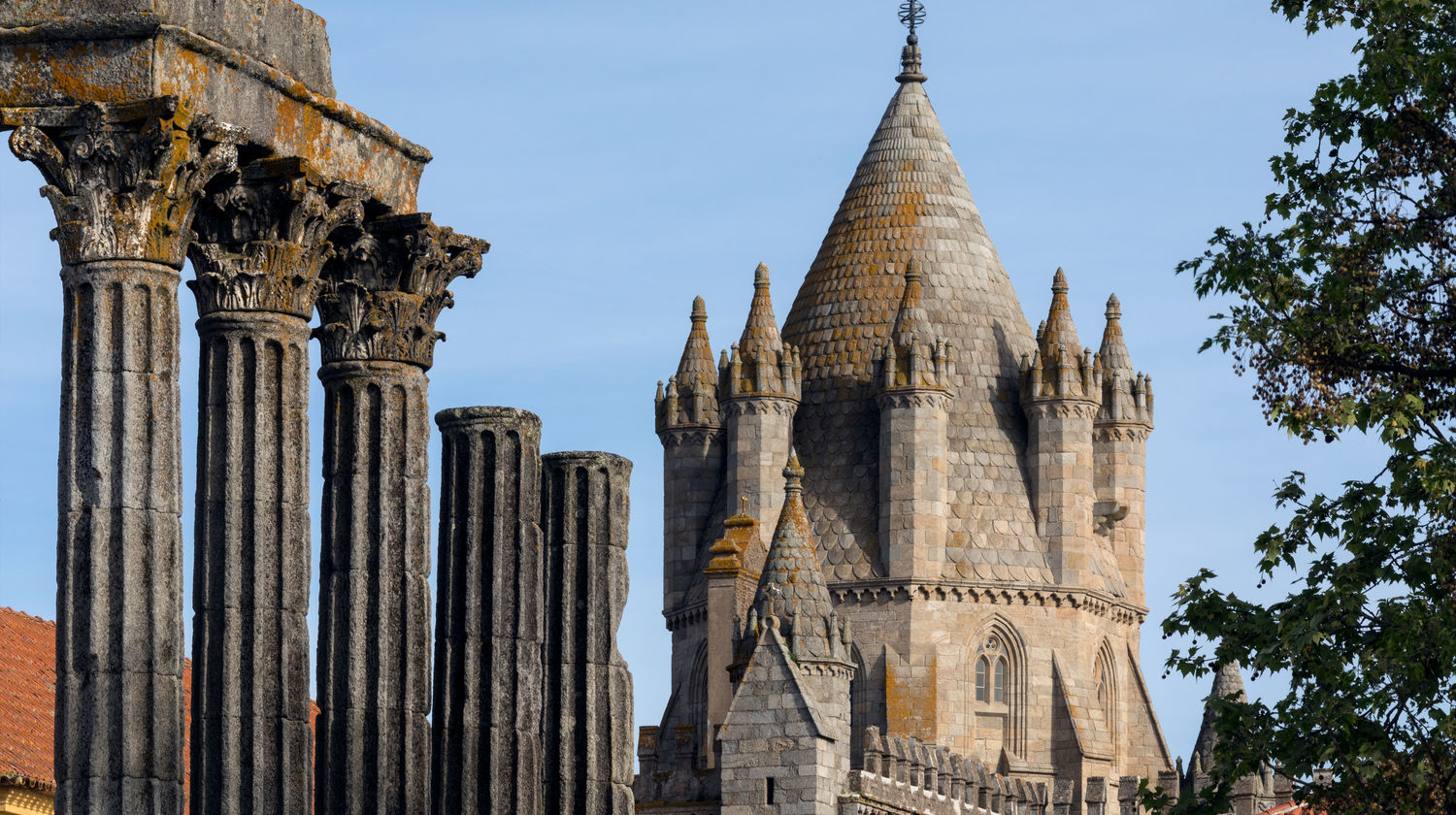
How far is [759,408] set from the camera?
8019cm

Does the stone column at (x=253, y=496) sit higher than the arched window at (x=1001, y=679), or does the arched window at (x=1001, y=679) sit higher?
the stone column at (x=253, y=496)

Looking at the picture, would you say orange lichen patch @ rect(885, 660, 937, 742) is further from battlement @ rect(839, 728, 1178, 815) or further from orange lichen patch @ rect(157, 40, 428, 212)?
orange lichen patch @ rect(157, 40, 428, 212)

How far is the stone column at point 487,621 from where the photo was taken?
66.7 ft

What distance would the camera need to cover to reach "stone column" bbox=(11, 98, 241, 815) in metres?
16.4

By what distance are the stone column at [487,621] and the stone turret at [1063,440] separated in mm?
59600

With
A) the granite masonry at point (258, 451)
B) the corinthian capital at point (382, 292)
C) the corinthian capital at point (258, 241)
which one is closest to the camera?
the granite masonry at point (258, 451)

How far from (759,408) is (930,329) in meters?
4.78

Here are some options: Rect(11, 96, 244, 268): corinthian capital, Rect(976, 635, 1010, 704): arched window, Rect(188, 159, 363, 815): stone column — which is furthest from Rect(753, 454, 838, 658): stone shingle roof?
Rect(11, 96, 244, 268): corinthian capital

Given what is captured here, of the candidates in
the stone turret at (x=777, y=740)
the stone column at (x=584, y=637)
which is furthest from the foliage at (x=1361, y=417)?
the stone turret at (x=777, y=740)

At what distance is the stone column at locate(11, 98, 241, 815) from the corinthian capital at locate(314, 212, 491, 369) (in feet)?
7.83

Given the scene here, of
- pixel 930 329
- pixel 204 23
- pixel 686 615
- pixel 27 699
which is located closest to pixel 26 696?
→ pixel 27 699

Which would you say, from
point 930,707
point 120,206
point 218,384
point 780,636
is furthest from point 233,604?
point 930,707

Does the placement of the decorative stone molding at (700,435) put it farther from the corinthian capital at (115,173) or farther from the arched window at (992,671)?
the corinthian capital at (115,173)

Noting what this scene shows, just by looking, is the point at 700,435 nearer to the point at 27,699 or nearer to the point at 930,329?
the point at 930,329
